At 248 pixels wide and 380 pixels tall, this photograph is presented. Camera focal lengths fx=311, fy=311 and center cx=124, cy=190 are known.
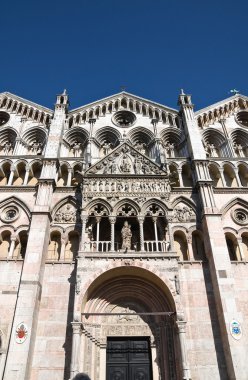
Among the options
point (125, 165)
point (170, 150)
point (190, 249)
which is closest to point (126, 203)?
point (125, 165)

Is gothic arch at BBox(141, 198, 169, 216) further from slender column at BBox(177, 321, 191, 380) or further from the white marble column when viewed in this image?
the white marble column

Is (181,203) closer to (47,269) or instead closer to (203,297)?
(203,297)

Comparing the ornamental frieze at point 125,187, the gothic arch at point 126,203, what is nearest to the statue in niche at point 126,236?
the gothic arch at point 126,203

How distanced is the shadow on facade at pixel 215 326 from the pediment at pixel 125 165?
20.3 feet

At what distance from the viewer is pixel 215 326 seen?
45.6 ft

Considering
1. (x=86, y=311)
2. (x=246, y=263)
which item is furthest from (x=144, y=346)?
(x=246, y=263)

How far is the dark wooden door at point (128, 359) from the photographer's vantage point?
13.6 meters

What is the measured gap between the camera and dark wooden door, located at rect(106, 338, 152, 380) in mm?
13602

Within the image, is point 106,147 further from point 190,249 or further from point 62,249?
point 190,249

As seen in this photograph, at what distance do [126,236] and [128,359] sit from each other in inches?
219

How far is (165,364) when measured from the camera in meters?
13.4

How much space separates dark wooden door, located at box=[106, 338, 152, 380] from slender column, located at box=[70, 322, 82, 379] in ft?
6.62

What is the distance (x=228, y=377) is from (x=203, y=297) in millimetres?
3289

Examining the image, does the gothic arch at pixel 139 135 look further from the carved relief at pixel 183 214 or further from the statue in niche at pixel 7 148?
the statue in niche at pixel 7 148
